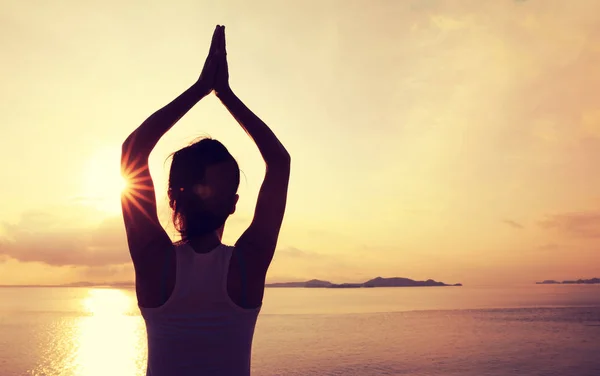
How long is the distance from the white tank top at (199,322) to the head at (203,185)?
0.10 metres

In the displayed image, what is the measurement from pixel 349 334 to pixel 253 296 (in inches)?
2238

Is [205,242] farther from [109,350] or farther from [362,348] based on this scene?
[109,350]

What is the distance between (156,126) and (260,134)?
39 cm

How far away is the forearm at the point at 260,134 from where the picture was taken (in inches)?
77.0

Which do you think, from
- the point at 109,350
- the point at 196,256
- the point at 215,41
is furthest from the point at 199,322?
the point at 109,350

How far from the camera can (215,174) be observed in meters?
1.86

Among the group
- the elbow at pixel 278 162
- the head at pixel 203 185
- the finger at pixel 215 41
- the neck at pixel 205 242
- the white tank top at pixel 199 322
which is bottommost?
the white tank top at pixel 199 322

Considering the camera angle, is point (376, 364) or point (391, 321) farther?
point (391, 321)

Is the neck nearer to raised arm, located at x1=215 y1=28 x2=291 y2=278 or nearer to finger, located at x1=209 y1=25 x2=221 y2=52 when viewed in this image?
raised arm, located at x1=215 y1=28 x2=291 y2=278

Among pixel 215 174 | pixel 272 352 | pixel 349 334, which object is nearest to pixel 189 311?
pixel 215 174

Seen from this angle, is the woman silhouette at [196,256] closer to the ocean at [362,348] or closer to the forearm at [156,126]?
the forearm at [156,126]

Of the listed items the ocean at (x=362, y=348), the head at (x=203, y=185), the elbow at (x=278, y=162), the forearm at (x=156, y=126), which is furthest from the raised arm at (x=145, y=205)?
the ocean at (x=362, y=348)

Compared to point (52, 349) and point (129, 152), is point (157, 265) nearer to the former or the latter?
point (129, 152)

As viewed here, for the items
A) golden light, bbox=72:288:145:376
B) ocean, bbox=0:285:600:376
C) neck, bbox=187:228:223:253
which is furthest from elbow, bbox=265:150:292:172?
golden light, bbox=72:288:145:376
